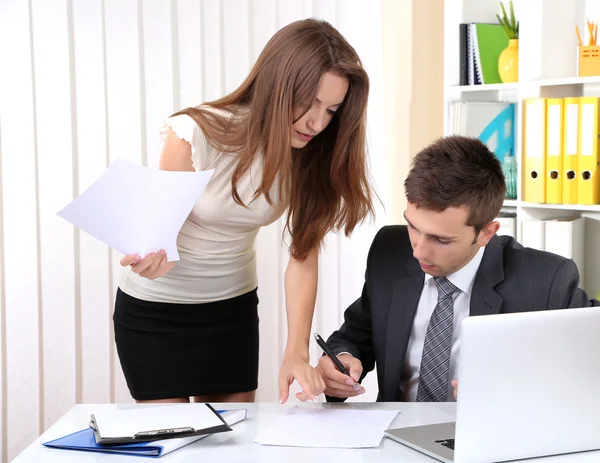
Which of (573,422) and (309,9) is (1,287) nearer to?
(309,9)

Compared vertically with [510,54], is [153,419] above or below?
below

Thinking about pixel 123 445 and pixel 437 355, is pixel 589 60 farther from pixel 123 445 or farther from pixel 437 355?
pixel 123 445

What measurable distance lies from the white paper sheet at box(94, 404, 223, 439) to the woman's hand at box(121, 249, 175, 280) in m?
0.33

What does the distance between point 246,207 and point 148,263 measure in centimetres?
34

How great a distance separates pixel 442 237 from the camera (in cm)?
164

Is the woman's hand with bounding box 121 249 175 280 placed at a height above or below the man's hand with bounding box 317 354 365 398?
above

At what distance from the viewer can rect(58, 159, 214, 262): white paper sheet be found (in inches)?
61.2

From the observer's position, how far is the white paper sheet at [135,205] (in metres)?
1.56

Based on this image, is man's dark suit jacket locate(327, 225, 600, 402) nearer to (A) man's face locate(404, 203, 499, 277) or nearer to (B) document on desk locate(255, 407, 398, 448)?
(A) man's face locate(404, 203, 499, 277)

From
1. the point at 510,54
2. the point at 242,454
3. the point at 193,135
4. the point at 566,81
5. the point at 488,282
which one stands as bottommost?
the point at 242,454

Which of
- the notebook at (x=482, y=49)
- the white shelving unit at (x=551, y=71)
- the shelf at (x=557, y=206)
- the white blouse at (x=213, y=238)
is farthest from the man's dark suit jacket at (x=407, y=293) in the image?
the notebook at (x=482, y=49)

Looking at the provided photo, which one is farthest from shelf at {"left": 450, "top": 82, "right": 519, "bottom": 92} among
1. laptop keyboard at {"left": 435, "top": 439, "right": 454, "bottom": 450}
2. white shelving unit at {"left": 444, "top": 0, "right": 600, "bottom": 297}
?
laptop keyboard at {"left": 435, "top": 439, "right": 454, "bottom": 450}

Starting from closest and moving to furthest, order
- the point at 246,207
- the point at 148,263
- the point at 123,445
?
1. the point at 123,445
2. the point at 148,263
3. the point at 246,207

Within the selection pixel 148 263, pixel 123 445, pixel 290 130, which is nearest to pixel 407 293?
pixel 290 130
